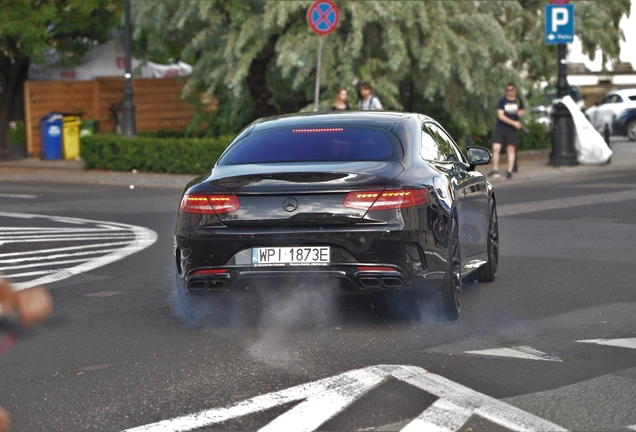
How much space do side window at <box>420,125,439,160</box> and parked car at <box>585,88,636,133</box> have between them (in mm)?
31089

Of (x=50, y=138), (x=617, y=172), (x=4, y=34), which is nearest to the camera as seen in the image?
(x=617, y=172)

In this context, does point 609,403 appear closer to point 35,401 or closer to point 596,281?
point 35,401

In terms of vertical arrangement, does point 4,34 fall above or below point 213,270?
above

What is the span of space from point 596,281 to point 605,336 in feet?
8.00

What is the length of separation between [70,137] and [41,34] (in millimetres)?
3214

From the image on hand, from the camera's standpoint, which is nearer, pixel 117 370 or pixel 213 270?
pixel 117 370

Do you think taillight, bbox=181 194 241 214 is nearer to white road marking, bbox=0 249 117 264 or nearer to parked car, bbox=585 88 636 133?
white road marking, bbox=0 249 117 264

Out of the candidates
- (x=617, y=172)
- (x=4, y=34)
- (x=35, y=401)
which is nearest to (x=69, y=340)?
(x=35, y=401)

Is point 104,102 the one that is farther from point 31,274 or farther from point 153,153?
point 31,274

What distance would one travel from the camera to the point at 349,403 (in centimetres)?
546

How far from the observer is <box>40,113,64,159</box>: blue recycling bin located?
29.3 meters

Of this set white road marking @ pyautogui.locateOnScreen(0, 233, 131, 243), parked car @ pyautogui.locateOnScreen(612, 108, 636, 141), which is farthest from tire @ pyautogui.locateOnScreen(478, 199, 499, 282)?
parked car @ pyautogui.locateOnScreen(612, 108, 636, 141)

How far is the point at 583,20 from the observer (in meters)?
27.7

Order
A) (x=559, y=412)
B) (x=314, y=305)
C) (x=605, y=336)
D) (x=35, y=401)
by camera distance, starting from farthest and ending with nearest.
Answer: (x=314, y=305), (x=605, y=336), (x=35, y=401), (x=559, y=412)
